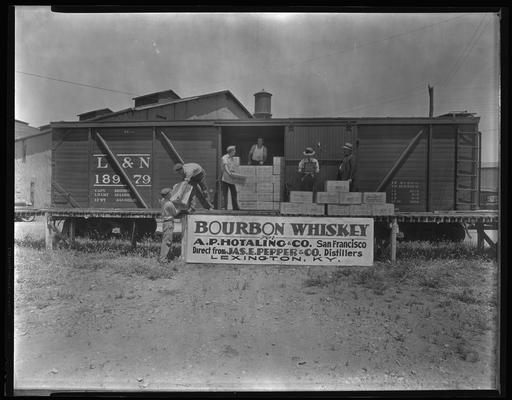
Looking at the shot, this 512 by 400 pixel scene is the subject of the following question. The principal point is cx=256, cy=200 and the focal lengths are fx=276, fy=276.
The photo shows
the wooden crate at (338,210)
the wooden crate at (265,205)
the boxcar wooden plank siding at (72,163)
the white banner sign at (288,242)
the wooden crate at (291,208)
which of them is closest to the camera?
the white banner sign at (288,242)

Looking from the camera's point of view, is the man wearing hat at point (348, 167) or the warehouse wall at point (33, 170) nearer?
the warehouse wall at point (33, 170)

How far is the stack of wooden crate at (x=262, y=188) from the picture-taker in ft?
18.1

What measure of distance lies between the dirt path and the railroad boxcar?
1946 millimetres

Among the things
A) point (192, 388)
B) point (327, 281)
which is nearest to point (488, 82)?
point (327, 281)

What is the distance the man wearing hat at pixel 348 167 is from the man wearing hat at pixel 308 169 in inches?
20.0

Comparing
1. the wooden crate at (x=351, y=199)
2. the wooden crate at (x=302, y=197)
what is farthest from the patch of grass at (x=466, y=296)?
the wooden crate at (x=302, y=197)

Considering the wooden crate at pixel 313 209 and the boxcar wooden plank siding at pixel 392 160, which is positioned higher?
the boxcar wooden plank siding at pixel 392 160

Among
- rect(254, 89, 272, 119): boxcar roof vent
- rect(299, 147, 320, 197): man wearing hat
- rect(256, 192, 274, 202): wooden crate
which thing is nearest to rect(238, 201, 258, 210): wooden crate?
rect(256, 192, 274, 202): wooden crate

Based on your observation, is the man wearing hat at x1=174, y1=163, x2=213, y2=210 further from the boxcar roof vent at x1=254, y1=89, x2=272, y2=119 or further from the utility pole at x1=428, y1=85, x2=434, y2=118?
the utility pole at x1=428, y1=85, x2=434, y2=118

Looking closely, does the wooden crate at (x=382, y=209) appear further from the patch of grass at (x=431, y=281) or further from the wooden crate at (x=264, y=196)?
the wooden crate at (x=264, y=196)

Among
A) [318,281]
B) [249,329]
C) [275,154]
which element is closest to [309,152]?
[275,154]

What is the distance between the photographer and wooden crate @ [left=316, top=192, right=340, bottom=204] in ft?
16.2

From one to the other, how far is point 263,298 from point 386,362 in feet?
6.49

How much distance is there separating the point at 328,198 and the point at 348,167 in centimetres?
127
